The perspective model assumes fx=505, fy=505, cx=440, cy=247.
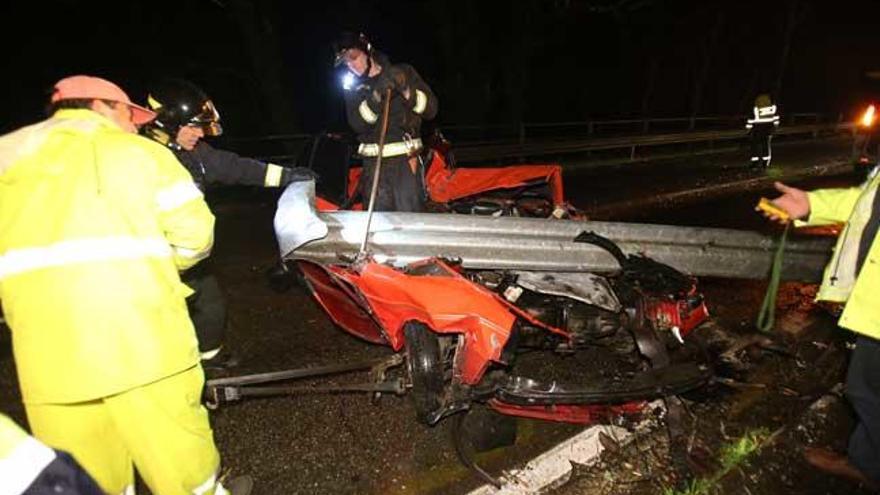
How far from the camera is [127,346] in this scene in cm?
166

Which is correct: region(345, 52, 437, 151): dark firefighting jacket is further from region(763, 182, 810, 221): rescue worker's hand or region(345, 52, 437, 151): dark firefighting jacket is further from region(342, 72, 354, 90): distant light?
region(763, 182, 810, 221): rescue worker's hand

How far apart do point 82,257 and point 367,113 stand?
2627 mm

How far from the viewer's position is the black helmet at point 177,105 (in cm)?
284

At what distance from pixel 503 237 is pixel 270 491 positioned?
182cm

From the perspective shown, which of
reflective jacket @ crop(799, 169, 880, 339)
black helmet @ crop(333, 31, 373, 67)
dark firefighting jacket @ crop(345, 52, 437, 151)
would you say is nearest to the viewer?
reflective jacket @ crop(799, 169, 880, 339)

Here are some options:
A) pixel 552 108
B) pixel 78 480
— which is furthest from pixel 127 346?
pixel 552 108

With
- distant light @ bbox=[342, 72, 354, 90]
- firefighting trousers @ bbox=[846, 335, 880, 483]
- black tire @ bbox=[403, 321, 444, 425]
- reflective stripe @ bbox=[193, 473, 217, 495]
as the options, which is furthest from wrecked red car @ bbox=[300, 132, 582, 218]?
reflective stripe @ bbox=[193, 473, 217, 495]

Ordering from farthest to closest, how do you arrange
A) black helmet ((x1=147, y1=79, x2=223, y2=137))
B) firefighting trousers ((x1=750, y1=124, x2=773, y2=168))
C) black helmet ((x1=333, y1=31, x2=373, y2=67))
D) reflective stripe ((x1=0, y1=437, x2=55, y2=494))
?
1. firefighting trousers ((x1=750, y1=124, x2=773, y2=168))
2. black helmet ((x1=333, y1=31, x2=373, y2=67))
3. black helmet ((x1=147, y1=79, x2=223, y2=137))
4. reflective stripe ((x1=0, y1=437, x2=55, y2=494))

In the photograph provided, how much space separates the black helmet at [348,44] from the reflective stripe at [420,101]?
1.59 feet

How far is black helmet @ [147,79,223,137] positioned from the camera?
2.84 meters

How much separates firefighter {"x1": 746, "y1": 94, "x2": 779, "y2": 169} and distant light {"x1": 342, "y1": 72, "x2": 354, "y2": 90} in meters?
10.0

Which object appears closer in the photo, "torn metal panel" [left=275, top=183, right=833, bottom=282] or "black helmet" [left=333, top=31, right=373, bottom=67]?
"torn metal panel" [left=275, top=183, right=833, bottom=282]

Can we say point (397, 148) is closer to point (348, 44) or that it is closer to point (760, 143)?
point (348, 44)

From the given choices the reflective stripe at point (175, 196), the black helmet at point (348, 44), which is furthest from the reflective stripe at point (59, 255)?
the black helmet at point (348, 44)
